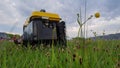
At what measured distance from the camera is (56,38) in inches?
274

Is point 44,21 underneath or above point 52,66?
above

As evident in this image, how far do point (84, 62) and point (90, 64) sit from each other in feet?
0.86

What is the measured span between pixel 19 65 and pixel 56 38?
154 inches

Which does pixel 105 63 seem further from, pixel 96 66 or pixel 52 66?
pixel 52 66

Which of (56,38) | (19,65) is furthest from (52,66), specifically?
(56,38)

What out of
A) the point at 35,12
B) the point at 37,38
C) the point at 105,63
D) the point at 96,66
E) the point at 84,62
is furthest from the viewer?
the point at 35,12

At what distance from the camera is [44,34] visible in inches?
275

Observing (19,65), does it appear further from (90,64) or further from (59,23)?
(59,23)

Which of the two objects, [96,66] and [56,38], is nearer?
[96,66]

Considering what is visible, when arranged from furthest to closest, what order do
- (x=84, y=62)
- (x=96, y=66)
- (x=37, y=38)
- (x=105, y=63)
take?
(x=37, y=38) → (x=105, y=63) → (x=96, y=66) → (x=84, y=62)

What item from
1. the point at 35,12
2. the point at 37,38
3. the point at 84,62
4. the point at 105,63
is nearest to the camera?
the point at 84,62

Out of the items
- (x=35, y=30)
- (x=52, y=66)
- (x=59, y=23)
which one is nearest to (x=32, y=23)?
(x=35, y=30)

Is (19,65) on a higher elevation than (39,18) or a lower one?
lower

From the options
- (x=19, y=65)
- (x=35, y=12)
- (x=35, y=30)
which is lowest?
(x=19, y=65)
